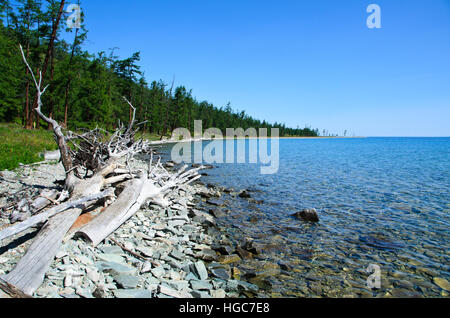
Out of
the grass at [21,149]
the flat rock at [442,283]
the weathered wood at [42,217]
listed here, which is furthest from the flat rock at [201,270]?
the grass at [21,149]

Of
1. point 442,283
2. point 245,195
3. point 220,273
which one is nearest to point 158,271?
point 220,273

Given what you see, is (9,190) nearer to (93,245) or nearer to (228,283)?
(93,245)

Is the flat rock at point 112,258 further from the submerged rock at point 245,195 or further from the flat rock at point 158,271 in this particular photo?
the submerged rock at point 245,195

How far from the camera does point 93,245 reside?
A: 514cm

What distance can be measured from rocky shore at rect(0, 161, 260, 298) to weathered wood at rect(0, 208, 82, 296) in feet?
0.49

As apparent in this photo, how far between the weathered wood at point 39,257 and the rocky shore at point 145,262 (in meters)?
0.15

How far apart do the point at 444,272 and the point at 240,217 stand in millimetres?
6167

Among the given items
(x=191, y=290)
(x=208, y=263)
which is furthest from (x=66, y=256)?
(x=208, y=263)

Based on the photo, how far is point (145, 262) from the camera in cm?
498

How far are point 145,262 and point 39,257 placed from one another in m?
1.85

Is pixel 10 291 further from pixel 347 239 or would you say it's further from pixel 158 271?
pixel 347 239

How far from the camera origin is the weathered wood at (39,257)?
3.50 metres

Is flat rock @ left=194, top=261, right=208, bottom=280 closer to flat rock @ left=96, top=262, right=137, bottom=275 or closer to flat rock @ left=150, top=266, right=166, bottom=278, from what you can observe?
flat rock @ left=150, top=266, right=166, bottom=278

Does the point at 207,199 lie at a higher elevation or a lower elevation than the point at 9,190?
lower
